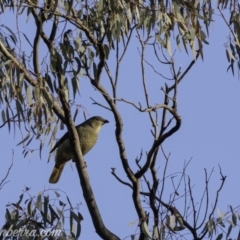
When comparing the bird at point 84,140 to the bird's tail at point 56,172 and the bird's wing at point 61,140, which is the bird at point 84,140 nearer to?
the bird's tail at point 56,172

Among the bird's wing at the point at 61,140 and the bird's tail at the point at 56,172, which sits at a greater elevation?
the bird's tail at the point at 56,172

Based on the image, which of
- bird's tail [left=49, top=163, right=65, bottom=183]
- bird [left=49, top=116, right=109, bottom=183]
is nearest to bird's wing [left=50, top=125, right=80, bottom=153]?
bird [left=49, top=116, right=109, bottom=183]

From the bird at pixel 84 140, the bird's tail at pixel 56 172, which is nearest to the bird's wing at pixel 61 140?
the bird at pixel 84 140

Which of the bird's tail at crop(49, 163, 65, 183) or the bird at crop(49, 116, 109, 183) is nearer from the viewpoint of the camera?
the bird at crop(49, 116, 109, 183)

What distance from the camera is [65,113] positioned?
19.2ft

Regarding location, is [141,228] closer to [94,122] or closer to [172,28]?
[172,28]

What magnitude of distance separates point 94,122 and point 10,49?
294cm

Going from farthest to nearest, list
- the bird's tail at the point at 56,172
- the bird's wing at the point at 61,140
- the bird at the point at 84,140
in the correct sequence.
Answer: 1. the bird's tail at the point at 56,172
2. the bird at the point at 84,140
3. the bird's wing at the point at 61,140

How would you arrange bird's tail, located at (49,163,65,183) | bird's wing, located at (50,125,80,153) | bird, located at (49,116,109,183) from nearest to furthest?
bird's wing, located at (50,125,80,153)
bird, located at (49,116,109,183)
bird's tail, located at (49,163,65,183)

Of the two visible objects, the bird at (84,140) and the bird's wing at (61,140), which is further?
the bird at (84,140)

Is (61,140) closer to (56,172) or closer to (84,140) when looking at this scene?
(84,140)

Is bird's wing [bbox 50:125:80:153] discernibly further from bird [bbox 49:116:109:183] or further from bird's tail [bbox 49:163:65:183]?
bird's tail [bbox 49:163:65:183]

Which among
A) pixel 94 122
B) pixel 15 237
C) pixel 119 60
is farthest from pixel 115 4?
pixel 94 122

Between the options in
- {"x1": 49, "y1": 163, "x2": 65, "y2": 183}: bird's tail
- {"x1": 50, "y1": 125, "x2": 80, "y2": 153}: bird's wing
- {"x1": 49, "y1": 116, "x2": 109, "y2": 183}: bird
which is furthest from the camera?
{"x1": 49, "y1": 163, "x2": 65, "y2": 183}: bird's tail
